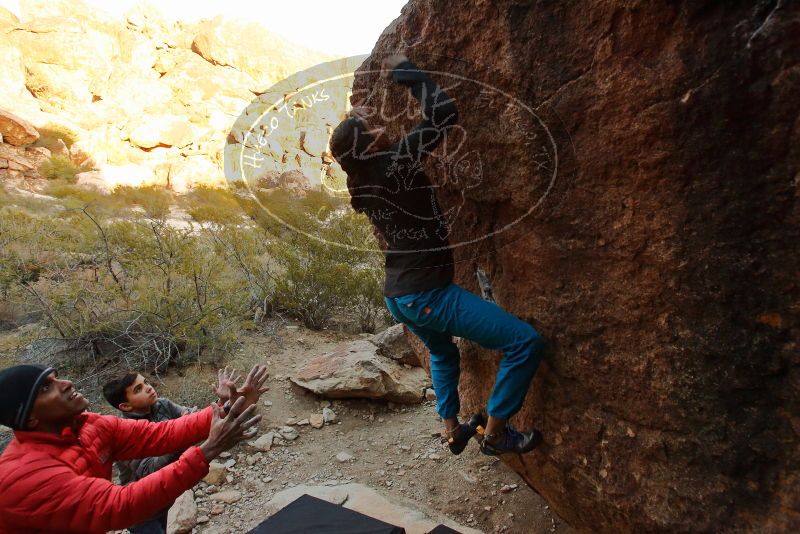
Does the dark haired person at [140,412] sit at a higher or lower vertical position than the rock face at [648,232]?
lower

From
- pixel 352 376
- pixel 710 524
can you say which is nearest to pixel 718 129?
pixel 710 524

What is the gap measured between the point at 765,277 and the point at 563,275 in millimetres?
681

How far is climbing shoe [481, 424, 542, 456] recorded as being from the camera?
2.16m

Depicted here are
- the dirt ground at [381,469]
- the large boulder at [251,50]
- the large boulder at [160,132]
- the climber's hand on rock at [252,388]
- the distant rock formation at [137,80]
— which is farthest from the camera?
the large boulder at [251,50]

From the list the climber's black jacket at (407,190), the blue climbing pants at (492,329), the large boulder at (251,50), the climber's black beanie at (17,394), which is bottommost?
the climber's black beanie at (17,394)

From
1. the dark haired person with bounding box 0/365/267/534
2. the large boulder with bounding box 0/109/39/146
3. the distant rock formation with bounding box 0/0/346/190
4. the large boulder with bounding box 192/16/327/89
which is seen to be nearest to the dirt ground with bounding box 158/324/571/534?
the dark haired person with bounding box 0/365/267/534

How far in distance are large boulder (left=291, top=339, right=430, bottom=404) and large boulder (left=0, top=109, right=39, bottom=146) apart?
927 inches

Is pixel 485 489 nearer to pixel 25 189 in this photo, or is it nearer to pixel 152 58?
pixel 25 189

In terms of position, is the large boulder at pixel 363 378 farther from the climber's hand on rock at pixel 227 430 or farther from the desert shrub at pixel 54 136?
the desert shrub at pixel 54 136

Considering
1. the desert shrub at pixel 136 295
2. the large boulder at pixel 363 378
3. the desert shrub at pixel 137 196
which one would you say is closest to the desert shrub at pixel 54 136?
the desert shrub at pixel 137 196

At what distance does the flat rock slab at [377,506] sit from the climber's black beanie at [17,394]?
1.94 m

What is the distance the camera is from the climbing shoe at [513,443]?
2.16m

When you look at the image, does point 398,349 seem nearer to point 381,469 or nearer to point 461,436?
point 381,469

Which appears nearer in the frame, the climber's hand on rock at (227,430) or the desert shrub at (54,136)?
the climber's hand on rock at (227,430)
